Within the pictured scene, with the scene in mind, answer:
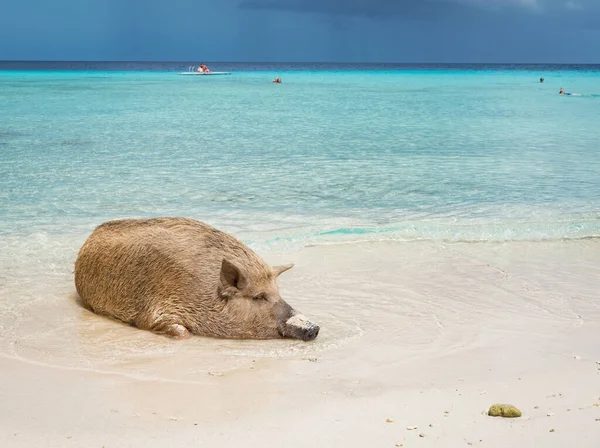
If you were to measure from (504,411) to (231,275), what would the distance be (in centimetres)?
271

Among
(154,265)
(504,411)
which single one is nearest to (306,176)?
(154,265)

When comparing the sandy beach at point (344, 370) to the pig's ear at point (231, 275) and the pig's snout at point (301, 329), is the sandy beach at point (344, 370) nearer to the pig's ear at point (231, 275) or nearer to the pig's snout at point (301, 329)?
the pig's snout at point (301, 329)

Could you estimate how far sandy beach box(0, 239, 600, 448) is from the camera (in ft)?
15.0

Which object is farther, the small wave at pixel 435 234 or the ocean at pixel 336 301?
the small wave at pixel 435 234

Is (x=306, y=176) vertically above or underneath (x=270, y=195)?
underneath

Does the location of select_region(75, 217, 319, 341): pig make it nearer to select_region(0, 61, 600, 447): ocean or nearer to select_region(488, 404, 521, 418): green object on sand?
select_region(0, 61, 600, 447): ocean

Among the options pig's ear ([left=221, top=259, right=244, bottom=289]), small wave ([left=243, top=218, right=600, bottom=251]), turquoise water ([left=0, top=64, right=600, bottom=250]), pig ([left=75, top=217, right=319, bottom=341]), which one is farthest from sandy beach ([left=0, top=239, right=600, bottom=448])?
turquoise water ([left=0, top=64, right=600, bottom=250])

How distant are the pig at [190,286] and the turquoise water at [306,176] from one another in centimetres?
305

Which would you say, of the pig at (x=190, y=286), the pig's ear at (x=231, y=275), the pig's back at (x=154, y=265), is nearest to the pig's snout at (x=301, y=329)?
the pig at (x=190, y=286)

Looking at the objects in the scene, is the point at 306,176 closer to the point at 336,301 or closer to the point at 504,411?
the point at 336,301

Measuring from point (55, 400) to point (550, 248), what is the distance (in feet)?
23.2

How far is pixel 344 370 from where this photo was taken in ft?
19.1

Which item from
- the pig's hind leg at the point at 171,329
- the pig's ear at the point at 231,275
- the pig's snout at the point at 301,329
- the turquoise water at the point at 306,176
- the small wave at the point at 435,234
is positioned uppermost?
the pig's ear at the point at 231,275

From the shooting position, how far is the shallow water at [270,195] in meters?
6.85
